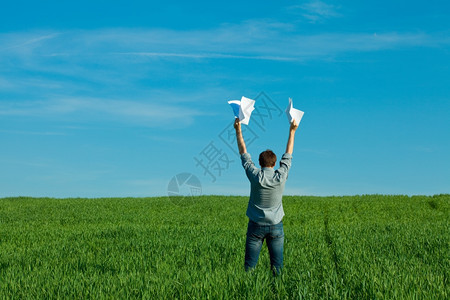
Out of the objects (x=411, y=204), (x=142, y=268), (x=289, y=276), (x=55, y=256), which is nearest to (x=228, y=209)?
(x=411, y=204)

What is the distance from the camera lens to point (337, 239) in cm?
1292

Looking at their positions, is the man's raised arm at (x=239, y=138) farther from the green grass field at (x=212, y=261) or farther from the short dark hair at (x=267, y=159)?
the green grass field at (x=212, y=261)

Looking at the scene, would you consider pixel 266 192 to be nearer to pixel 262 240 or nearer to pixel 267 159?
pixel 267 159

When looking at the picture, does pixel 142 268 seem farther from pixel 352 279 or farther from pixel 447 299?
pixel 447 299

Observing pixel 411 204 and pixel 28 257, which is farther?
pixel 411 204

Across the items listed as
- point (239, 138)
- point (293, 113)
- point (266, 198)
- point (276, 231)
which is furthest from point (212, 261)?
point (293, 113)

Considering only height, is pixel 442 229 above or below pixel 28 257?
above

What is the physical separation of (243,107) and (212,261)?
4.64 metres

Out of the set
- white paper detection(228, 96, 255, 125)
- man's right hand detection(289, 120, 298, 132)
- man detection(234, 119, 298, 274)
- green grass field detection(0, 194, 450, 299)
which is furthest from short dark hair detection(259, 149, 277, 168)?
green grass field detection(0, 194, 450, 299)

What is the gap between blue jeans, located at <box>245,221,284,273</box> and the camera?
22.0ft

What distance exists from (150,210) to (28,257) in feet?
47.3

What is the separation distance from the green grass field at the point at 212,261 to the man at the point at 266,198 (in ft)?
1.82

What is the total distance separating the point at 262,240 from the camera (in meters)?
6.90

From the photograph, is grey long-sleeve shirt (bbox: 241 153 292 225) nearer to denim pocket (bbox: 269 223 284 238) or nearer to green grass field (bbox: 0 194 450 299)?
denim pocket (bbox: 269 223 284 238)
